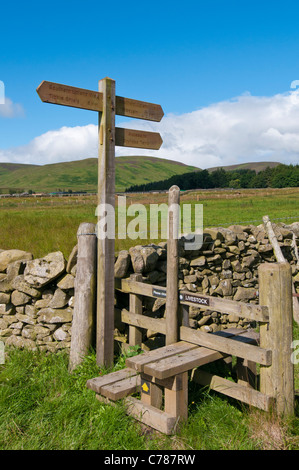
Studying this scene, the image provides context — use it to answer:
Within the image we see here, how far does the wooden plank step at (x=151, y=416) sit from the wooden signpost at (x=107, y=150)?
100cm

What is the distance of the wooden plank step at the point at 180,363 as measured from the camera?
3.27 metres

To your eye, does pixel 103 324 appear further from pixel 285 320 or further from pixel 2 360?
pixel 285 320

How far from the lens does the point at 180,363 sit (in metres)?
3.41

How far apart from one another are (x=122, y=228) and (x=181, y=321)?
840cm

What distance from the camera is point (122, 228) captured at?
12.4 metres

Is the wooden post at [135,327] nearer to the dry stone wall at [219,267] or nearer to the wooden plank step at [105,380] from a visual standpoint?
the dry stone wall at [219,267]

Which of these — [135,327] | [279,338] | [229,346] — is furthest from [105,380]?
[279,338]

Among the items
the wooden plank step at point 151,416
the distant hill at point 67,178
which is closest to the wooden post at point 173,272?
the wooden plank step at point 151,416

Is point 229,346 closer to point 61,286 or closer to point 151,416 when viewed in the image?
point 151,416

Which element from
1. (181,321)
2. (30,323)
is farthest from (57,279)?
(181,321)

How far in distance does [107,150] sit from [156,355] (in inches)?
89.3

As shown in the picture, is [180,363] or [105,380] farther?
[105,380]

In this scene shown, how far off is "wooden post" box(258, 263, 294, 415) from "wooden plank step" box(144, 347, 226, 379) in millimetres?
532
